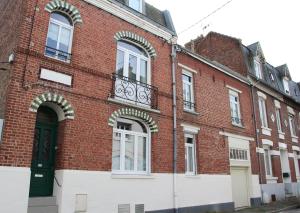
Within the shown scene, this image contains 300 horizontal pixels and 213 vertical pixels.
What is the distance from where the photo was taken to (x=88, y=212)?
805 cm

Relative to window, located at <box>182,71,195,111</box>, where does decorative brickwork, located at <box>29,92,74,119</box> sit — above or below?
below

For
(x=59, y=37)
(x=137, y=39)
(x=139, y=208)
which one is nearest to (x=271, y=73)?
(x=137, y=39)

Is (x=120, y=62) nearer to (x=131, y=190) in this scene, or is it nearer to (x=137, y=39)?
(x=137, y=39)

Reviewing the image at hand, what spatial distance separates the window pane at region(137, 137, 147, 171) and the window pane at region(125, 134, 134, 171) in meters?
0.32

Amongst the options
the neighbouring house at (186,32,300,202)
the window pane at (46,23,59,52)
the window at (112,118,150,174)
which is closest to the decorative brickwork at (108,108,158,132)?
the window at (112,118,150,174)

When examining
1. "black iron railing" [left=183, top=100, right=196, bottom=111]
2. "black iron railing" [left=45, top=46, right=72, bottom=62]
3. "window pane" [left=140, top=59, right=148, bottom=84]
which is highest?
"window pane" [left=140, top=59, right=148, bottom=84]

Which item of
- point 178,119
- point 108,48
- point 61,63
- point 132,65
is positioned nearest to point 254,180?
point 178,119

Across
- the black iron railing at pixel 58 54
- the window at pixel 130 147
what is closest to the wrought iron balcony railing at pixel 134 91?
the window at pixel 130 147

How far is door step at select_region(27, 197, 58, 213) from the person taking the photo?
7.21m

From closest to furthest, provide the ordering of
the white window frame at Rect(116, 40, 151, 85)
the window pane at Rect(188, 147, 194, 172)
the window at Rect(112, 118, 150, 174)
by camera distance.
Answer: the window at Rect(112, 118, 150, 174) < the white window frame at Rect(116, 40, 151, 85) < the window pane at Rect(188, 147, 194, 172)

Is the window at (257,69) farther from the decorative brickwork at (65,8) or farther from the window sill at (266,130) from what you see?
the decorative brickwork at (65,8)

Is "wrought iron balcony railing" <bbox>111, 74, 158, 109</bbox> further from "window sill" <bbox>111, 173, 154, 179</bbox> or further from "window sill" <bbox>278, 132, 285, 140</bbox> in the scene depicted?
"window sill" <bbox>278, 132, 285, 140</bbox>

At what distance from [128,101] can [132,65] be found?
1663 millimetres

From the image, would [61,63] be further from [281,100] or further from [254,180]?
[281,100]
